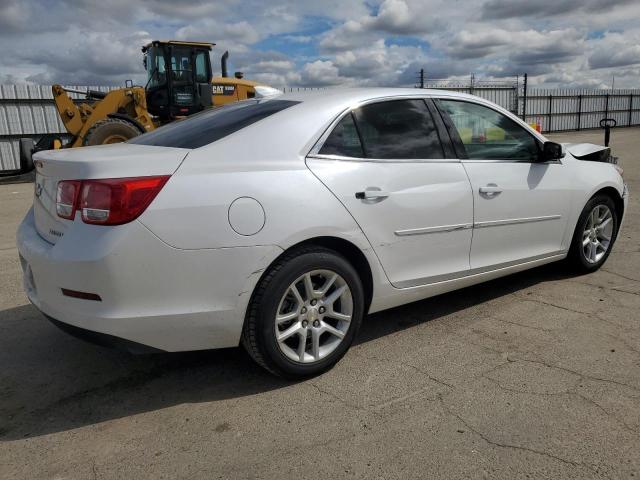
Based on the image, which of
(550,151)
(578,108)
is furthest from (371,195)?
(578,108)

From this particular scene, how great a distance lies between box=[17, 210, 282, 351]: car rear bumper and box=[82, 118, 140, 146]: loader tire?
9858 mm

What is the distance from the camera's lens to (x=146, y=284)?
8.25 feet

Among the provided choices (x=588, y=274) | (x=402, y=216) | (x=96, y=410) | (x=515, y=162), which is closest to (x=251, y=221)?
(x=402, y=216)

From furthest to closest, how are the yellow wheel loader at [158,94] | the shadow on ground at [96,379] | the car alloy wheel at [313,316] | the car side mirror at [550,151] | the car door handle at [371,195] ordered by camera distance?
the yellow wheel loader at [158,94] < the car side mirror at [550,151] < the car door handle at [371,195] < the car alloy wheel at [313,316] < the shadow on ground at [96,379]

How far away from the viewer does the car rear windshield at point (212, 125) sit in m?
2.99

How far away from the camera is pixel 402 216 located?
3.25 m

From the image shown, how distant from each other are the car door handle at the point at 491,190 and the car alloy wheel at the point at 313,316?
4.20 ft

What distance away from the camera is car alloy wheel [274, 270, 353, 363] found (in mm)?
2902

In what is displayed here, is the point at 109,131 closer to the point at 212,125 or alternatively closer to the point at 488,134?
the point at 212,125

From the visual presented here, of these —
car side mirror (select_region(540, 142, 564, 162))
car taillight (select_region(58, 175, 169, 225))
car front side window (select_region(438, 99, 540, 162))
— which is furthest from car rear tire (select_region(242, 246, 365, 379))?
car side mirror (select_region(540, 142, 564, 162))

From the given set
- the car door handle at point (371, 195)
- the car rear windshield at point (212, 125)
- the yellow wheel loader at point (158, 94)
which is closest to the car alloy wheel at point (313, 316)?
the car door handle at point (371, 195)

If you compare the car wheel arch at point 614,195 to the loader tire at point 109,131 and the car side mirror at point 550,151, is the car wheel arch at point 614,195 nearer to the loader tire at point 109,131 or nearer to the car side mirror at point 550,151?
the car side mirror at point 550,151

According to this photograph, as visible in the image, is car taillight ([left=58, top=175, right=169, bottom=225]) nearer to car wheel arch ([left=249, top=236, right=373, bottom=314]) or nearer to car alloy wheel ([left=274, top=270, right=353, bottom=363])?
car wheel arch ([left=249, top=236, right=373, bottom=314])

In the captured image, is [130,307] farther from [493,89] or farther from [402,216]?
[493,89]
